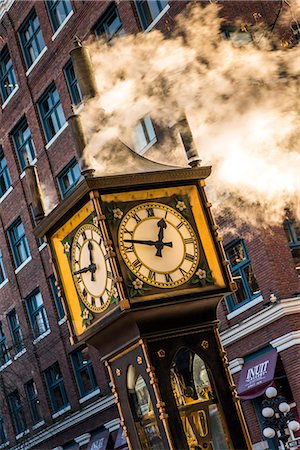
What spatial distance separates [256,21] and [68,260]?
13338mm

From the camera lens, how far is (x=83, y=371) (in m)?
27.6

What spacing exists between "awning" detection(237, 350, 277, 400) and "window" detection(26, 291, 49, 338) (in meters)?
10.6

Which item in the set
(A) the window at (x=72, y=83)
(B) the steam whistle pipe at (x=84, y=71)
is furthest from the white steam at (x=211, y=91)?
(A) the window at (x=72, y=83)

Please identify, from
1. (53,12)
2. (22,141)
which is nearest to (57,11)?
(53,12)

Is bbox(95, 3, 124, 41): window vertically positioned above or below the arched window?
above

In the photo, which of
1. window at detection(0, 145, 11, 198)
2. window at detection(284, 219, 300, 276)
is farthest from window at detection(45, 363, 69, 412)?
window at detection(284, 219, 300, 276)

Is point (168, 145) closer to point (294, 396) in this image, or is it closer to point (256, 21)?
point (256, 21)

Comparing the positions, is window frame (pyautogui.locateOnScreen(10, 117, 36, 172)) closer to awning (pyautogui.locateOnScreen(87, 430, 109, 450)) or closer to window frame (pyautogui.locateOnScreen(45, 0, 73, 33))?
window frame (pyautogui.locateOnScreen(45, 0, 73, 33))

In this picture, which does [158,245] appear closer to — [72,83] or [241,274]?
[241,274]

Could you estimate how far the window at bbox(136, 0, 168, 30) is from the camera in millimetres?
22255

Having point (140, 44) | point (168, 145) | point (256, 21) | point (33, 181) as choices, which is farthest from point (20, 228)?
point (33, 181)

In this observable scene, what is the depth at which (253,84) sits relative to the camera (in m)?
9.92

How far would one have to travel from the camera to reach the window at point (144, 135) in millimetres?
22062

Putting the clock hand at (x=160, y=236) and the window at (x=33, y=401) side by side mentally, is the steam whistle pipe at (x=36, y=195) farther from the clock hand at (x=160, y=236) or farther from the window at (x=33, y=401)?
the window at (x=33, y=401)
